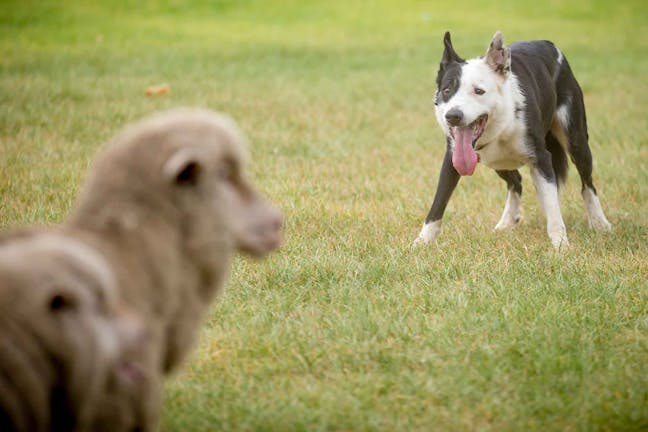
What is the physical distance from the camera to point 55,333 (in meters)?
2.40

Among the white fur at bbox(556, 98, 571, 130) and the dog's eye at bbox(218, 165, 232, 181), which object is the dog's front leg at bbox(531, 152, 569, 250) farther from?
the dog's eye at bbox(218, 165, 232, 181)

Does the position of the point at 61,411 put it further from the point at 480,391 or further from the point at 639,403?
the point at 639,403

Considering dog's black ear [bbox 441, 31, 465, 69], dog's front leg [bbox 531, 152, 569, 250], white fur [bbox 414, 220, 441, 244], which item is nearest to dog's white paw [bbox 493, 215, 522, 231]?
dog's front leg [bbox 531, 152, 569, 250]

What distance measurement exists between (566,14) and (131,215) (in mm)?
25972

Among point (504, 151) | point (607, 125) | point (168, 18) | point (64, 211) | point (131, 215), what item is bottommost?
point (168, 18)

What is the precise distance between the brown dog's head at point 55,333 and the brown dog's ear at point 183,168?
1.15 ft

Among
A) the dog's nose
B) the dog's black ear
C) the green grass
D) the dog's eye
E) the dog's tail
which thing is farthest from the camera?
the dog's tail

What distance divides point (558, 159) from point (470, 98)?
1454 millimetres

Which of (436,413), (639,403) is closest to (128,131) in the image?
(436,413)

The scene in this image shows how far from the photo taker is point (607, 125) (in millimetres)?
11164

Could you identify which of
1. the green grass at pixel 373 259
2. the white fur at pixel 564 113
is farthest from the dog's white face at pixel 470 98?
the white fur at pixel 564 113

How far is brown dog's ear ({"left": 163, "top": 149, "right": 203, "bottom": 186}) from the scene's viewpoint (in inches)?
106

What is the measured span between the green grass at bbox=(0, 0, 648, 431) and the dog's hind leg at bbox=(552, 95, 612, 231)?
0.24 meters

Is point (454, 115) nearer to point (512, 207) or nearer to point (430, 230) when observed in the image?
point (430, 230)
